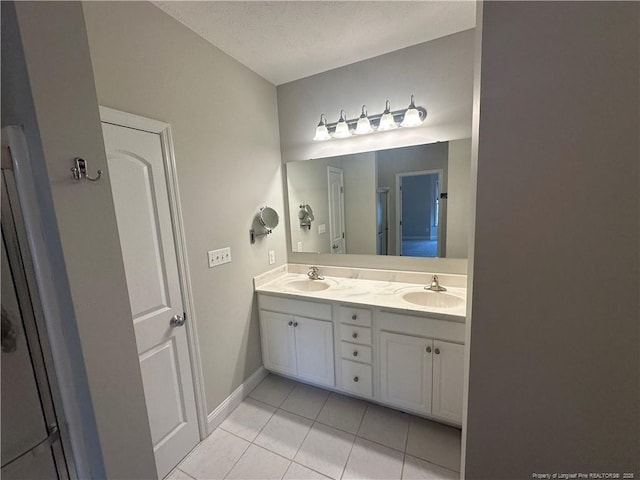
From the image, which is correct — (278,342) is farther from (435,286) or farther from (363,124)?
(363,124)

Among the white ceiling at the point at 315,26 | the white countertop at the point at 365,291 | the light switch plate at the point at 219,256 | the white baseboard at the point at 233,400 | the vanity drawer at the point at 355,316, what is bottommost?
the white baseboard at the point at 233,400

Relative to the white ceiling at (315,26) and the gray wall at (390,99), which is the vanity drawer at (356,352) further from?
the white ceiling at (315,26)

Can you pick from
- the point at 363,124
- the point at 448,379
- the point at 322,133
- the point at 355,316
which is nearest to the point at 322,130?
the point at 322,133

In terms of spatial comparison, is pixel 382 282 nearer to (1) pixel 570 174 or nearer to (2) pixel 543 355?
(2) pixel 543 355

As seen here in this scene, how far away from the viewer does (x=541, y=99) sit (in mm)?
622

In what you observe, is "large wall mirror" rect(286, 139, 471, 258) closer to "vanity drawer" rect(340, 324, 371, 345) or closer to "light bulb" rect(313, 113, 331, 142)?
"light bulb" rect(313, 113, 331, 142)

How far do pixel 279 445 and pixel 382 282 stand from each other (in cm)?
130

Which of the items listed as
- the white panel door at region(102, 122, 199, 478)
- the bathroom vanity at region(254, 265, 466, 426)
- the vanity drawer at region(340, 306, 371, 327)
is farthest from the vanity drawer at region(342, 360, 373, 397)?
the white panel door at region(102, 122, 199, 478)

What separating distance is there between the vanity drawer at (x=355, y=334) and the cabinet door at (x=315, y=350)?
0.10 m

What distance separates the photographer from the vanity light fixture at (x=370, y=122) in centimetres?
177

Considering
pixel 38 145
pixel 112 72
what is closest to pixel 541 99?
pixel 38 145

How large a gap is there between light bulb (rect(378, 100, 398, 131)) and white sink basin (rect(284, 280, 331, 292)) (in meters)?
1.31

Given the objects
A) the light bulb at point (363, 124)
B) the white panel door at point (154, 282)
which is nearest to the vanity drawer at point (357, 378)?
the white panel door at point (154, 282)

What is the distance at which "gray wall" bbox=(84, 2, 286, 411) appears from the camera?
1.17m
